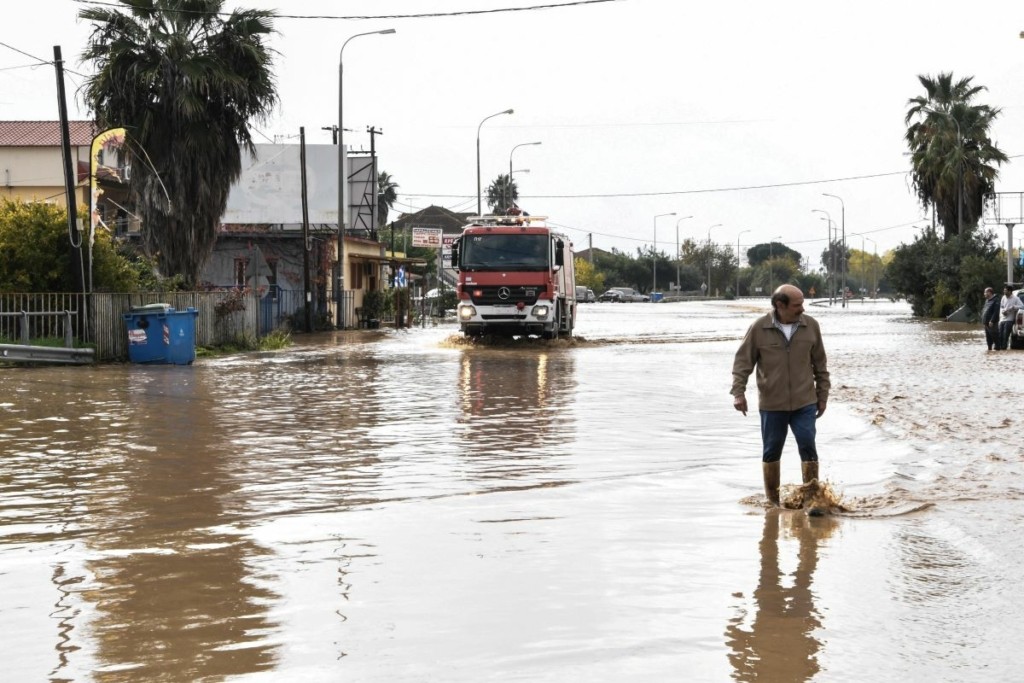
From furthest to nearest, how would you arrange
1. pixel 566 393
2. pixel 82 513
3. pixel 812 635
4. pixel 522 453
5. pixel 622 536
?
pixel 566 393 < pixel 522 453 < pixel 82 513 < pixel 622 536 < pixel 812 635

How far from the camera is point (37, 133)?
6644 centimetres

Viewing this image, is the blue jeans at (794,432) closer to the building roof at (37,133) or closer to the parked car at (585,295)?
the building roof at (37,133)

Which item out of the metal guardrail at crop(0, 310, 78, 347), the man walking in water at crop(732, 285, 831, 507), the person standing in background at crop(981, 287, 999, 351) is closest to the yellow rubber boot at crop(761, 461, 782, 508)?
the man walking in water at crop(732, 285, 831, 507)

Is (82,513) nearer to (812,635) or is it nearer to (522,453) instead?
(522,453)

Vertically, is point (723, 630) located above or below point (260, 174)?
below

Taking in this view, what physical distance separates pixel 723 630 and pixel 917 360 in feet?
73.5

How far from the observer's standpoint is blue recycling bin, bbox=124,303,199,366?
27.3m

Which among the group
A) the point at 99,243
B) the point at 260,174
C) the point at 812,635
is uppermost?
the point at 260,174

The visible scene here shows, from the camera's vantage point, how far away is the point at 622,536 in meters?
8.41

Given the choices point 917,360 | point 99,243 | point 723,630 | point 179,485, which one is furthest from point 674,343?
point 723,630

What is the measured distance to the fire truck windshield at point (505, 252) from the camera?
33.5 metres

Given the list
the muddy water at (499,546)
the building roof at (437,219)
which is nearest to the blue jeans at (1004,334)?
the muddy water at (499,546)

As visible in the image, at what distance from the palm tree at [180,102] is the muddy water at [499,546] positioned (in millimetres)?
18710

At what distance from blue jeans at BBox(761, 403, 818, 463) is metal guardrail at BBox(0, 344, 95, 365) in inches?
765
